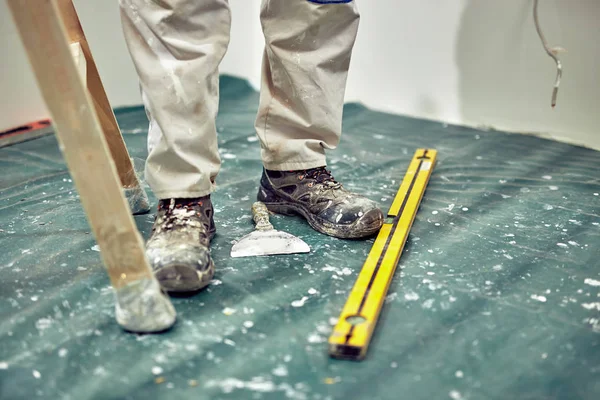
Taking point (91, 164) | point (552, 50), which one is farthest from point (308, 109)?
point (552, 50)

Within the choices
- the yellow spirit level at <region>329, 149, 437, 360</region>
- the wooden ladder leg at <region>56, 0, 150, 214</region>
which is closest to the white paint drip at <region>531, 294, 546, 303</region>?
the yellow spirit level at <region>329, 149, 437, 360</region>

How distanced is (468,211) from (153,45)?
0.76 meters

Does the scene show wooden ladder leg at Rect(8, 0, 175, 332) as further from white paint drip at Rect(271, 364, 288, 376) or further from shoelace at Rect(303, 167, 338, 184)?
shoelace at Rect(303, 167, 338, 184)

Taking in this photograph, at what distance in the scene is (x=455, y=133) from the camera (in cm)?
196

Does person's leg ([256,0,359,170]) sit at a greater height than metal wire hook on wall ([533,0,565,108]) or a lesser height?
greater

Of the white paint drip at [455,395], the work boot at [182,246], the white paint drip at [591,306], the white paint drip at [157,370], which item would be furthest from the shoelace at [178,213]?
the white paint drip at [591,306]

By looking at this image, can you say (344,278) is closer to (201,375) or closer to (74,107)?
(201,375)

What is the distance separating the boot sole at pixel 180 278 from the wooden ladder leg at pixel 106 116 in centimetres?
36

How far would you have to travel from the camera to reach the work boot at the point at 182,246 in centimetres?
98

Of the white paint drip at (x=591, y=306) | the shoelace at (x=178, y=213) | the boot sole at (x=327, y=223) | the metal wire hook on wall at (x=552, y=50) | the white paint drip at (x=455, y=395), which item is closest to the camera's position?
the white paint drip at (x=455, y=395)

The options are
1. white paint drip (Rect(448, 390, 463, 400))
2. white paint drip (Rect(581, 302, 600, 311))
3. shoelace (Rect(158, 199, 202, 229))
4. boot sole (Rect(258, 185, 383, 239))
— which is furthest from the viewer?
boot sole (Rect(258, 185, 383, 239))

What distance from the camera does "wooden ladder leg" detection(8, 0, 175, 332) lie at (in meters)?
0.79

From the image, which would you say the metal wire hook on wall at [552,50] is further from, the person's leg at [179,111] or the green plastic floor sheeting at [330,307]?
the person's leg at [179,111]

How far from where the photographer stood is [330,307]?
3.19 ft
